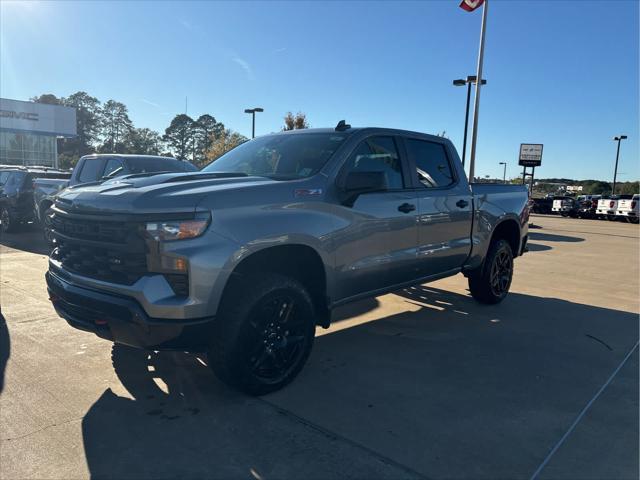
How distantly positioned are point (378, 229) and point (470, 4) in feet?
49.6

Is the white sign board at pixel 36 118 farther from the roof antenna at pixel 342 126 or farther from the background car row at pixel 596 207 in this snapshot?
the roof antenna at pixel 342 126

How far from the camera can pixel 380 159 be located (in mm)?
4434

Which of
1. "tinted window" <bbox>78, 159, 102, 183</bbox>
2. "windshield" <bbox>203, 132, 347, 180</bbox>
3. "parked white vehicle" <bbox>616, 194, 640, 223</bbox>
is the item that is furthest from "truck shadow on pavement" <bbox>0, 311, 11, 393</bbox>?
"parked white vehicle" <bbox>616, 194, 640, 223</bbox>

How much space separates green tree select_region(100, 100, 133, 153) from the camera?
10231cm

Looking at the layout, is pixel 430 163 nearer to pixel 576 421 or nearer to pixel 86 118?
pixel 576 421

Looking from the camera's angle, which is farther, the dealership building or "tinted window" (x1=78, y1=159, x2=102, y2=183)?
the dealership building

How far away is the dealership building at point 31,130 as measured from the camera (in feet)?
145

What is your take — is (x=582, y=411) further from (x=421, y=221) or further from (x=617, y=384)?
(x=421, y=221)

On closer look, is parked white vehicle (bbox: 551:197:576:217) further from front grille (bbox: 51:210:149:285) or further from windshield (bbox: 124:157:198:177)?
front grille (bbox: 51:210:149:285)

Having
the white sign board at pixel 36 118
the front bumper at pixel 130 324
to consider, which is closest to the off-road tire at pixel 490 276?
the front bumper at pixel 130 324

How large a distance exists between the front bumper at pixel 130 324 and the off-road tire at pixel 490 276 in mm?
3945

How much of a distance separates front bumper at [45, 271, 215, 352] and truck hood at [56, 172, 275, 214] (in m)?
0.56

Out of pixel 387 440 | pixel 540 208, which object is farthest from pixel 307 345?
pixel 540 208

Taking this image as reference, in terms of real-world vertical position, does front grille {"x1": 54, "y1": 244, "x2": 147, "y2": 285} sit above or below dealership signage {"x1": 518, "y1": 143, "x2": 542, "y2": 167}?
below
